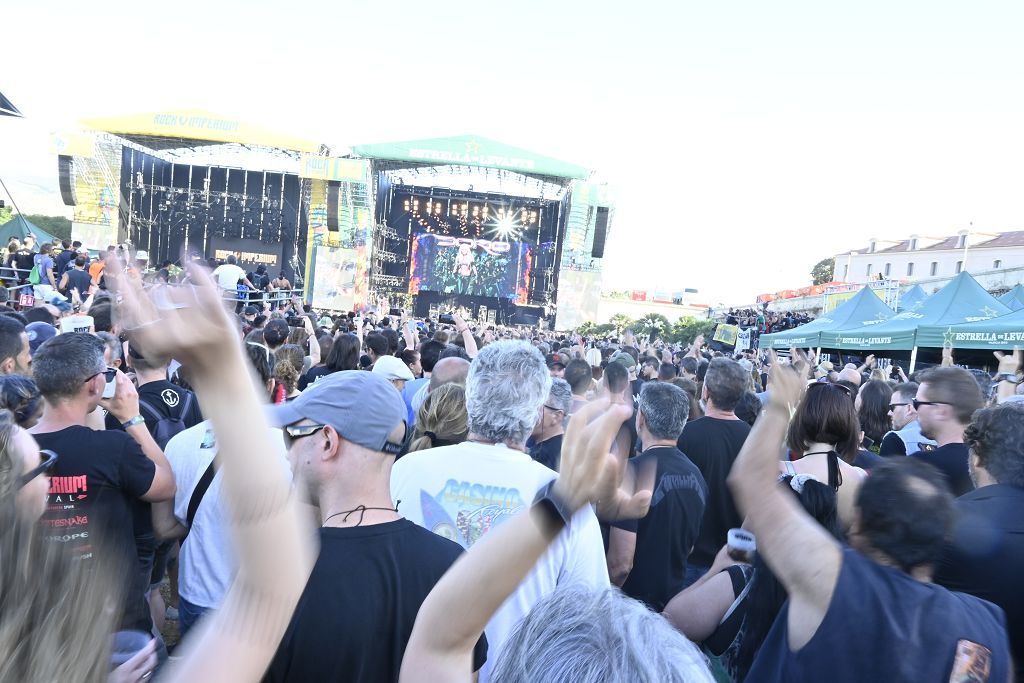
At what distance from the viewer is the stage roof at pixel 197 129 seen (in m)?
26.4

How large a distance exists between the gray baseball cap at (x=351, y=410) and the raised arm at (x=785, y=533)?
85 cm

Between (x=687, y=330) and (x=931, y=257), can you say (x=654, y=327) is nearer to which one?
(x=687, y=330)

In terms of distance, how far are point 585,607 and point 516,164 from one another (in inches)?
1043

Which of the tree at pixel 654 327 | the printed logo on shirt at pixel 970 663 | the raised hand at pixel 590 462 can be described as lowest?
the tree at pixel 654 327

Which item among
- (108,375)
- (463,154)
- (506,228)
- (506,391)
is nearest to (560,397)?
(506,391)

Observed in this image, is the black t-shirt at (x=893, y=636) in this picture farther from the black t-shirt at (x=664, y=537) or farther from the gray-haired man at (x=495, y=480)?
the black t-shirt at (x=664, y=537)

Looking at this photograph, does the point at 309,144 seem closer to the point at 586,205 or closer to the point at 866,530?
the point at 586,205

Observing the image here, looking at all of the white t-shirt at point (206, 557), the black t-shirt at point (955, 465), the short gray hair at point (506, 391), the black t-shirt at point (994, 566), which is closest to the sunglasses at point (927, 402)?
the black t-shirt at point (955, 465)

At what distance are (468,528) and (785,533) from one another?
1.03 m

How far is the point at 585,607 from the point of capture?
1055 millimetres

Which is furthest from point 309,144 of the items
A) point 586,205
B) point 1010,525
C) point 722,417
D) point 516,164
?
point 1010,525

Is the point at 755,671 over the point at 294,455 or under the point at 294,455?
under

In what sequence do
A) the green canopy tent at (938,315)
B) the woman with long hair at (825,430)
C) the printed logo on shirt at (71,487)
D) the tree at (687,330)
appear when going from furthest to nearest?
the tree at (687,330), the green canopy tent at (938,315), the woman with long hair at (825,430), the printed logo on shirt at (71,487)

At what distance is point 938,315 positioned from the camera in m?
12.7
